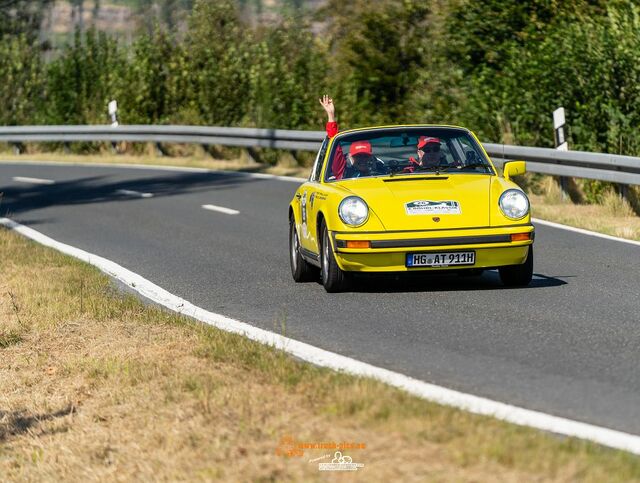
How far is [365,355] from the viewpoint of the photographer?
25.4 feet

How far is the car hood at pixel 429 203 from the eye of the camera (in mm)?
Result: 10250

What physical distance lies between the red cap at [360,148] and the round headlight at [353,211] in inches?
38.7

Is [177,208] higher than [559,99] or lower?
lower

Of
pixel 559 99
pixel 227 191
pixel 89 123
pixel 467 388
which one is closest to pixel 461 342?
pixel 467 388

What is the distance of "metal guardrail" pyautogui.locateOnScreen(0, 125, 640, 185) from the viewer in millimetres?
16484

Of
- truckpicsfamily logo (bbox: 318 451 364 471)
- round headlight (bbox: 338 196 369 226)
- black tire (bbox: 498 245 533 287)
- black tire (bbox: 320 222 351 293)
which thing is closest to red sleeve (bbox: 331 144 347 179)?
black tire (bbox: 320 222 351 293)

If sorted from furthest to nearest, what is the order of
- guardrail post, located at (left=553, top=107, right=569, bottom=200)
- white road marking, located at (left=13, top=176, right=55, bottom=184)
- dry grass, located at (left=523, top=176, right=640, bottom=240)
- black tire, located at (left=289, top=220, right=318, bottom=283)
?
white road marking, located at (left=13, top=176, right=55, bottom=184)
guardrail post, located at (left=553, top=107, right=569, bottom=200)
dry grass, located at (left=523, top=176, right=640, bottom=240)
black tire, located at (left=289, top=220, right=318, bottom=283)

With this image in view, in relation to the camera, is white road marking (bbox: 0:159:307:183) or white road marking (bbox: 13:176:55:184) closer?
white road marking (bbox: 0:159:307:183)

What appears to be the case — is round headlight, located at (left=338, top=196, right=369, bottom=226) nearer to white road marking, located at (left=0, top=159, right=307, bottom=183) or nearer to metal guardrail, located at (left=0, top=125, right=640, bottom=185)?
metal guardrail, located at (left=0, top=125, right=640, bottom=185)

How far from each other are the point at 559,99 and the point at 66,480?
50.1 ft

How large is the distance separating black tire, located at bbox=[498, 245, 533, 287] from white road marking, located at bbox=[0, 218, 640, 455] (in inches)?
97.6

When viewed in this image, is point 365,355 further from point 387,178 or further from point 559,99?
point 559,99

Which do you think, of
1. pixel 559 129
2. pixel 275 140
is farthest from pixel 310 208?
pixel 275 140

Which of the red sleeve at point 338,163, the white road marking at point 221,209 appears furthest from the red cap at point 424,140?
the white road marking at point 221,209
